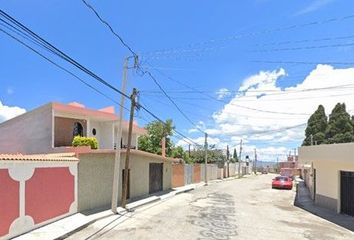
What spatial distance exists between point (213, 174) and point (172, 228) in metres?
47.9

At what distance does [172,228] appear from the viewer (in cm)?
1641

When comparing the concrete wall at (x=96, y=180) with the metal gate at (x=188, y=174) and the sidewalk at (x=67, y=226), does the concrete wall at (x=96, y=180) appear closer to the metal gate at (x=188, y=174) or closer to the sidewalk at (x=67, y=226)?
the sidewalk at (x=67, y=226)

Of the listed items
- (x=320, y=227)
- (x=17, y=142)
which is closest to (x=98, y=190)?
(x=17, y=142)

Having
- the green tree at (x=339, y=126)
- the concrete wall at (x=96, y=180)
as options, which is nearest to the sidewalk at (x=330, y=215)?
the concrete wall at (x=96, y=180)

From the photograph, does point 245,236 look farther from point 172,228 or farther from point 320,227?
point 320,227

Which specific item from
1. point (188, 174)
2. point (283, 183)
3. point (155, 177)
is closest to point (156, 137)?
point (188, 174)

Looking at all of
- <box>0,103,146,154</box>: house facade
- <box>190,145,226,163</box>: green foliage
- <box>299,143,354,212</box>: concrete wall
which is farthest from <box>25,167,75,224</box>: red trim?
<box>190,145,226,163</box>: green foliage

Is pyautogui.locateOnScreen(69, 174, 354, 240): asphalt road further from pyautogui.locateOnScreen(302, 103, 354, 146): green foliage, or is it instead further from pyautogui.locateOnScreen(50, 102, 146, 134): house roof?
pyautogui.locateOnScreen(302, 103, 354, 146): green foliage

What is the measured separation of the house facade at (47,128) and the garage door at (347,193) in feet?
37.8

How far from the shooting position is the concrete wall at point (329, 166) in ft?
65.5

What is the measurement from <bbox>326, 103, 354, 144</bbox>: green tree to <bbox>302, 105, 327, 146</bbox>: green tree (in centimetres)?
120

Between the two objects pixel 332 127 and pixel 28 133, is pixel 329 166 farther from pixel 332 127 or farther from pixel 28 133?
pixel 332 127

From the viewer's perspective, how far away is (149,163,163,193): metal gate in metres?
32.6

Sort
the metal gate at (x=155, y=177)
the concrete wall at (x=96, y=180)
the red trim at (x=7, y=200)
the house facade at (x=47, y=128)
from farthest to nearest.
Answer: the metal gate at (x=155, y=177)
the house facade at (x=47, y=128)
the concrete wall at (x=96, y=180)
the red trim at (x=7, y=200)
